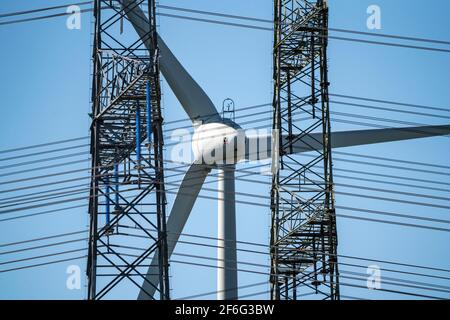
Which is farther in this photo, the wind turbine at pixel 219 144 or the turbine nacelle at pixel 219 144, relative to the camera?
the turbine nacelle at pixel 219 144

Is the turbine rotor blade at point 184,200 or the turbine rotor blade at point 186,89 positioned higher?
the turbine rotor blade at point 186,89

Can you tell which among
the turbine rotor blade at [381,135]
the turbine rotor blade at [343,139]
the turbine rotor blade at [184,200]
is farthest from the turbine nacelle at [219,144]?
the turbine rotor blade at [381,135]

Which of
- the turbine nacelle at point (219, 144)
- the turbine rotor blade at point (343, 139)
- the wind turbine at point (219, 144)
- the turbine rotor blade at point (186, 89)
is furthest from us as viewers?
the turbine nacelle at point (219, 144)

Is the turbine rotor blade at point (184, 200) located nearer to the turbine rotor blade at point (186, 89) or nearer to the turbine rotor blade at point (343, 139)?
the turbine rotor blade at point (343, 139)

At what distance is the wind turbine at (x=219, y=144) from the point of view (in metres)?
44.2

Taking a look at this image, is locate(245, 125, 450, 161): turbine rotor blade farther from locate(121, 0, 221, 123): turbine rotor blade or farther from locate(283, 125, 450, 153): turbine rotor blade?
locate(121, 0, 221, 123): turbine rotor blade

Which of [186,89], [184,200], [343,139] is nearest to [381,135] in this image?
[343,139]

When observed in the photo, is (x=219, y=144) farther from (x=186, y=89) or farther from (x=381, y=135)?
(x=381, y=135)

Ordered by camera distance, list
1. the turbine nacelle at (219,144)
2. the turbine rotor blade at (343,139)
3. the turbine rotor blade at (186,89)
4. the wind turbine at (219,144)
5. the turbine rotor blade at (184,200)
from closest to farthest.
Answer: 1. the turbine rotor blade at (343,139)
2. the wind turbine at (219,144)
3. the turbine rotor blade at (184,200)
4. the turbine rotor blade at (186,89)
5. the turbine nacelle at (219,144)

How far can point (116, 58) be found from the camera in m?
39.2

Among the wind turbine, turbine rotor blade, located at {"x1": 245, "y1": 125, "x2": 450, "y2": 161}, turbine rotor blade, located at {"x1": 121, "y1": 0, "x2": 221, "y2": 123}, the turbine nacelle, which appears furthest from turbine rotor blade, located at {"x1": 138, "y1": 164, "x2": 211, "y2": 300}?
turbine rotor blade, located at {"x1": 121, "y1": 0, "x2": 221, "y2": 123}
